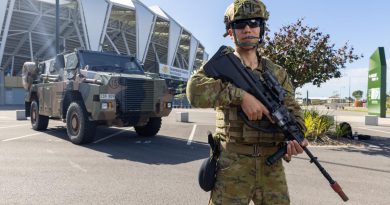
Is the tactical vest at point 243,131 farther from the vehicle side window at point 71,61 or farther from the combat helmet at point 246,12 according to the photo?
the vehicle side window at point 71,61

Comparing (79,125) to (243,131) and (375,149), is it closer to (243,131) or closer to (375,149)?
(375,149)

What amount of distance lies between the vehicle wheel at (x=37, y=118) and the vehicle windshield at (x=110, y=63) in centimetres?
293

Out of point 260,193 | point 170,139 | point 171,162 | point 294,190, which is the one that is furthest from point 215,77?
point 170,139

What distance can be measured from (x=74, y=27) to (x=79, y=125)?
114ft

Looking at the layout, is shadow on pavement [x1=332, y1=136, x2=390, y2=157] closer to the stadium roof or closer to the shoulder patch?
the shoulder patch

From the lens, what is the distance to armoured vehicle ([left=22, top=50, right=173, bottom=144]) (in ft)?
26.5

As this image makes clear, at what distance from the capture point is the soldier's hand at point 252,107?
199 centimetres

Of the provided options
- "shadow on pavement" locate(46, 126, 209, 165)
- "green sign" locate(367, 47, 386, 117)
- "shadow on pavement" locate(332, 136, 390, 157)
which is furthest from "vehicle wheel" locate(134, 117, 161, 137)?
"green sign" locate(367, 47, 386, 117)

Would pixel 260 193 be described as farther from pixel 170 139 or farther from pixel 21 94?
pixel 21 94

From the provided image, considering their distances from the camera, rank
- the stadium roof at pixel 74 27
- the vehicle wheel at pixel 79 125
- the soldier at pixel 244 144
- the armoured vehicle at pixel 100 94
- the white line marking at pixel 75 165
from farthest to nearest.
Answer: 1. the stadium roof at pixel 74 27
2. the vehicle wheel at pixel 79 125
3. the armoured vehicle at pixel 100 94
4. the white line marking at pixel 75 165
5. the soldier at pixel 244 144

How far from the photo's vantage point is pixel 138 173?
5676 mm

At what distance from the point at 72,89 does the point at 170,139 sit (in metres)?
2.75

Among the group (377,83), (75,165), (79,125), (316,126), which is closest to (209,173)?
(75,165)

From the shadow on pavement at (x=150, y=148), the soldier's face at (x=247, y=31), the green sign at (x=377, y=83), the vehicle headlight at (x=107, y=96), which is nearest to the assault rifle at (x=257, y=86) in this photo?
the soldier's face at (x=247, y=31)
